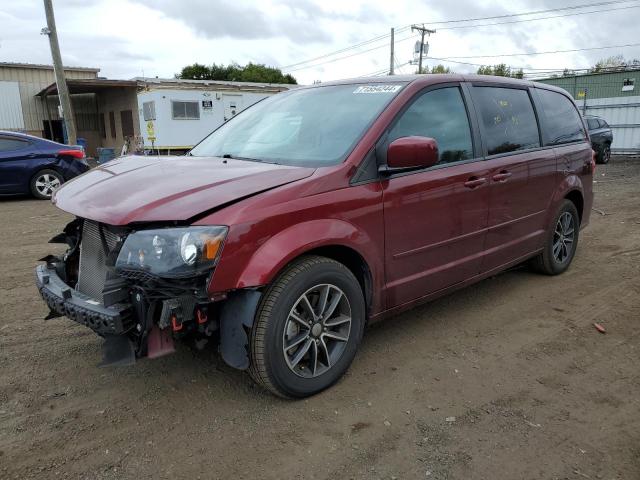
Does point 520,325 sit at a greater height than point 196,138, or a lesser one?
lesser

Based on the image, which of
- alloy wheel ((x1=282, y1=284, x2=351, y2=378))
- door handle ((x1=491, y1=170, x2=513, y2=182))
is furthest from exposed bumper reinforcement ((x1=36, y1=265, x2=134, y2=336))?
door handle ((x1=491, y1=170, x2=513, y2=182))

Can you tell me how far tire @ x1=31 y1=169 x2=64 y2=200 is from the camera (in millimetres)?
10414

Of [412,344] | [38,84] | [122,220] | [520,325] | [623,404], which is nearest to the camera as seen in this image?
[122,220]

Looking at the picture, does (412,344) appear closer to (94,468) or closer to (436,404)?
(436,404)

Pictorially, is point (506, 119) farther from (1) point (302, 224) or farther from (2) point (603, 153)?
(2) point (603, 153)

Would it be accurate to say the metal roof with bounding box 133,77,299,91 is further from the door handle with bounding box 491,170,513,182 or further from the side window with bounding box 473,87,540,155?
the door handle with bounding box 491,170,513,182

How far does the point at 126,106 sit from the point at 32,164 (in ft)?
54.5

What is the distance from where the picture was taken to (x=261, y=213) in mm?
2643

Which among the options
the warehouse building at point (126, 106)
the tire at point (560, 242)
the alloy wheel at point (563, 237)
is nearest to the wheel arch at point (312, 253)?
the tire at point (560, 242)

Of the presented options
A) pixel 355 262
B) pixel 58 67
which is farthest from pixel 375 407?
pixel 58 67

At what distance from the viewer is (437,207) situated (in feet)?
11.5

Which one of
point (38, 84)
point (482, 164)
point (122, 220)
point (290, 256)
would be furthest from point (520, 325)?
point (38, 84)

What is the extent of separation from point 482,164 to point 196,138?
19.5 m

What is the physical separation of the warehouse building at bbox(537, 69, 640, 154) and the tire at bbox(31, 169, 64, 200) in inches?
784
